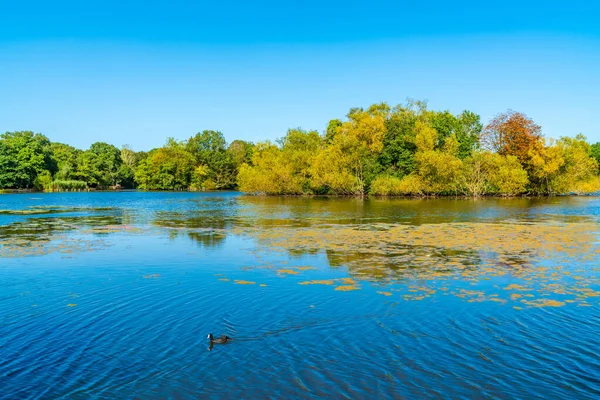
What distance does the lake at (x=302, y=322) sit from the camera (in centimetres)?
657

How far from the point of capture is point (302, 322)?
30.1 ft

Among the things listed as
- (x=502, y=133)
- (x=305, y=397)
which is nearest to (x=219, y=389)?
(x=305, y=397)

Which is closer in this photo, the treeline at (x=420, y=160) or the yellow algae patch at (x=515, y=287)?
the yellow algae patch at (x=515, y=287)

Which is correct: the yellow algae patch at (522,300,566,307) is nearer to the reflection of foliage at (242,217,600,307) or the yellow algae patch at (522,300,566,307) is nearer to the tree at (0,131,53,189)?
the reflection of foliage at (242,217,600,307)

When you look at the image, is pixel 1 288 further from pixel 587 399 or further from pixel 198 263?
pixel 587 399

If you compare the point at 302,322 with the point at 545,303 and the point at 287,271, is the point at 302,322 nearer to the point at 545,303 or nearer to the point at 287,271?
the point at 287,271

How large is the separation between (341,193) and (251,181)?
57.2ft

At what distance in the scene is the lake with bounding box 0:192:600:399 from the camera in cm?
657

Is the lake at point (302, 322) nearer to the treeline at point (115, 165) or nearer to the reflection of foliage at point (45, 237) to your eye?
the reflection of foliage at point (45, 237)

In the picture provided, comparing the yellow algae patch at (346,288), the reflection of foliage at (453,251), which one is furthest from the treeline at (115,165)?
the yellow algae patch at (346,288)

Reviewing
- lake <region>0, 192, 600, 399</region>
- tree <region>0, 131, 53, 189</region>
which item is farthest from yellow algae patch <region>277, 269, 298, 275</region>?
tree <region>0, 131, 53, 189</region>

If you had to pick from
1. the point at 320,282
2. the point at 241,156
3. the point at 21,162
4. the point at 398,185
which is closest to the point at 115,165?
the point at 21,162

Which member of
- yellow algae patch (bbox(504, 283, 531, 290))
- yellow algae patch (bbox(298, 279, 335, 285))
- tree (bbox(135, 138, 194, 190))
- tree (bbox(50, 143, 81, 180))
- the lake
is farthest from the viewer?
tree (bbox(135, 138, 194, 190))

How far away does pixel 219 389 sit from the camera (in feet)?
20.9
